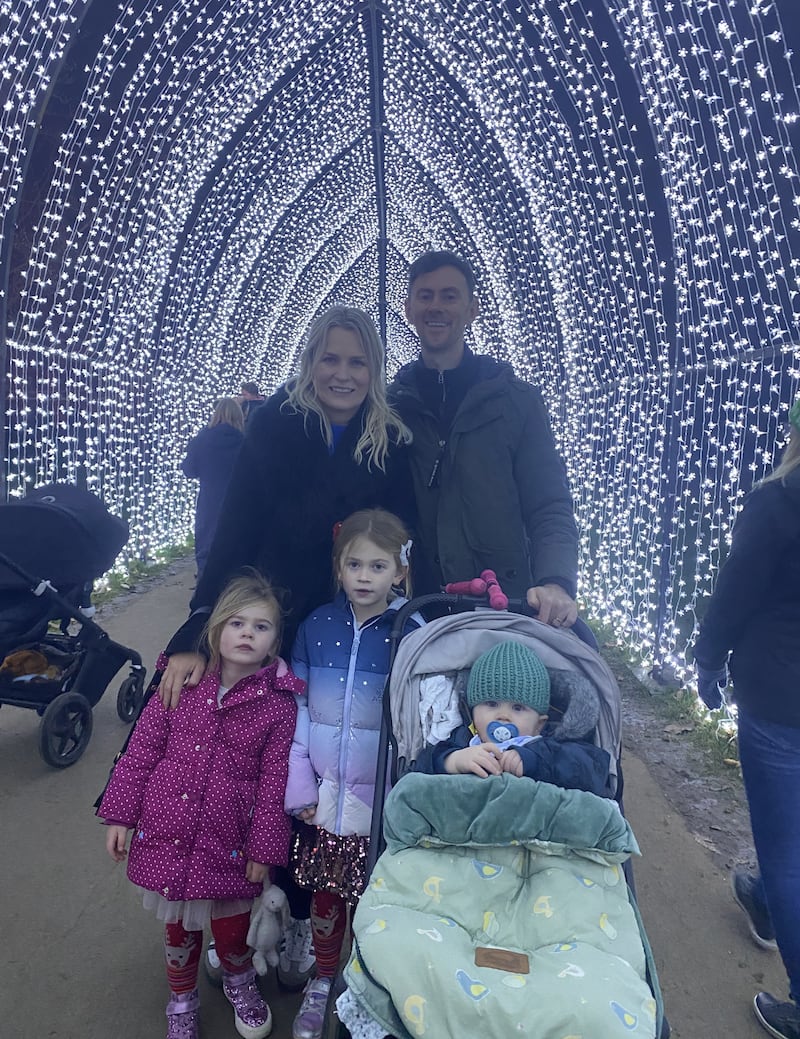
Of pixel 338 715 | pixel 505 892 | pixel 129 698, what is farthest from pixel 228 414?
pixel 505 892

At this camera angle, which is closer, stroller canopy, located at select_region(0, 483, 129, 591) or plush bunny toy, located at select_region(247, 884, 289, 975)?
plush bunny toy, located at select_region(247, 884, 289, 975)

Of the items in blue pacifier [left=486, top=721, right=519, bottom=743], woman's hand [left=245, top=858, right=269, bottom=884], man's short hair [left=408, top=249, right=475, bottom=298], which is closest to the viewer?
blue pacifier [left=486, top=721, right=519, bottom=743]

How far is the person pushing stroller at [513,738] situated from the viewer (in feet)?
5.30

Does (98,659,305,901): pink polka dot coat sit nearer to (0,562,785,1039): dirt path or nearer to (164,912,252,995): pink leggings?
(164,912,252,995): pink leggings

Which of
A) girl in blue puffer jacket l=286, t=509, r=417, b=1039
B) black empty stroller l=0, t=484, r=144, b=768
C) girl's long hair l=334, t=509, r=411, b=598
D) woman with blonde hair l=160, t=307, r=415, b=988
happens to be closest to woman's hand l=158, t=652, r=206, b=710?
woman with blonde hair l=160, t=307, r=415, b=988

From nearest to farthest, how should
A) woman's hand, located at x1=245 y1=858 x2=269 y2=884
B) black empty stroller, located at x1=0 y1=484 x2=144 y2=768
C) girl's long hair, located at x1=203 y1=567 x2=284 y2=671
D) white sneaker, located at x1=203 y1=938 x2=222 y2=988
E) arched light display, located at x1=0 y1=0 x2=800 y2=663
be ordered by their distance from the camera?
woman's hand, located at x1=245 y1=858 x2=269 y2=884
girl's long hair, located at x1=203 y1=567 x2=284 y2=671
white sneaker, located at x1=203 y1=938 x2=222 y2=988
black empty stroller, located at x1=0 y1=484 x2=144 y2=768
arched light display, located at x1=0 y1=0 x2=800 y2=663

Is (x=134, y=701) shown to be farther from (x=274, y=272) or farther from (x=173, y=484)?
(x=274, y=272)

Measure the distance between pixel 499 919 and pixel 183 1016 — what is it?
110 centimetres

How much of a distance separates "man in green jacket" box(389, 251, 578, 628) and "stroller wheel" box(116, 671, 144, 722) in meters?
2.58

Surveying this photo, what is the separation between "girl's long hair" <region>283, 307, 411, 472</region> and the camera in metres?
2.15

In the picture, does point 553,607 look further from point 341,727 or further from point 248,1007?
point 248,1007

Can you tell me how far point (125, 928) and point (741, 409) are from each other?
384cm

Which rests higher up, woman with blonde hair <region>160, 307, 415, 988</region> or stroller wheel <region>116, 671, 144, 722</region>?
woman with blonde hair <region>160, 307, 415, 988</region>

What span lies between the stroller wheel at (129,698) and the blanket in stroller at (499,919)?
309 centimetres
